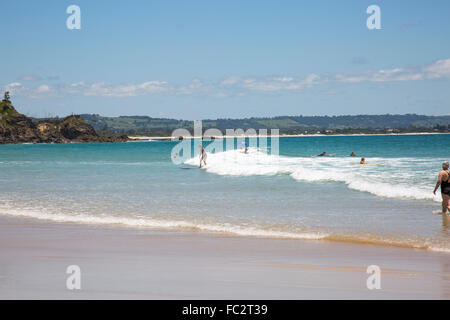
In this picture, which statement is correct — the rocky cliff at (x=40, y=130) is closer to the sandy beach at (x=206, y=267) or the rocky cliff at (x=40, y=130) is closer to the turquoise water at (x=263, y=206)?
the turquoise water at (x=263, y=206)

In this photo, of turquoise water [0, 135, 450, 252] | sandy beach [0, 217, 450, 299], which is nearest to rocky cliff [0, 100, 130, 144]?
turquoise water [0, 135, 450, 252]

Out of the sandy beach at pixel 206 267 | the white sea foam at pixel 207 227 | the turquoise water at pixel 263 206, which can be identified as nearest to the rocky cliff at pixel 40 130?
the turquoise water at pixel 263 206

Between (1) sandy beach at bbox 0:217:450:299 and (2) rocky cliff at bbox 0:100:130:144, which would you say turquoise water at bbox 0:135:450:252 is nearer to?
(1) sandy beach at bbox 0:217:450:299

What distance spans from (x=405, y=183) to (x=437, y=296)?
47.7 ft

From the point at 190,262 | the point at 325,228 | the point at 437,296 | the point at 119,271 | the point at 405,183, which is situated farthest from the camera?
the point at 405,183

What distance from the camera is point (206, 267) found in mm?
7277

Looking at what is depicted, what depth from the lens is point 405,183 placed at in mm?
19562

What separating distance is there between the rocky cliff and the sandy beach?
15585 centimetres

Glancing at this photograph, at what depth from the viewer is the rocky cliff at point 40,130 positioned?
154125 millimetres

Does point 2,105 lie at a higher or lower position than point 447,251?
higher

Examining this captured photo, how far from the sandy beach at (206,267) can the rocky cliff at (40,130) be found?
156 m

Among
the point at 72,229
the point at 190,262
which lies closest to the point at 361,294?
the point at 190,262
